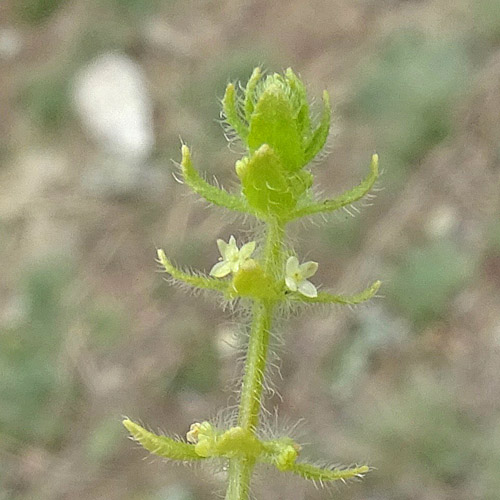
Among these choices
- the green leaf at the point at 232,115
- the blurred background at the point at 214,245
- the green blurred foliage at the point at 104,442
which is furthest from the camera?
the green blurred foliage at the point at 104,442

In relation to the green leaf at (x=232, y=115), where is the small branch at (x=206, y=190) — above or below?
below

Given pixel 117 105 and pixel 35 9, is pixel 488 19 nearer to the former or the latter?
pixel 117 105

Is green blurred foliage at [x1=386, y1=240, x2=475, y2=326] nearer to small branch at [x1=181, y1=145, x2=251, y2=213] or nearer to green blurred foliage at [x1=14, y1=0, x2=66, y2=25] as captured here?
small branch at [x1=181, y1=145, x2=251, y2=213]

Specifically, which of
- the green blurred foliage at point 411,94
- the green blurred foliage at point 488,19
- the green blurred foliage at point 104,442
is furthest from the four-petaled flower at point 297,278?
the green blurred foliage at point 488,19

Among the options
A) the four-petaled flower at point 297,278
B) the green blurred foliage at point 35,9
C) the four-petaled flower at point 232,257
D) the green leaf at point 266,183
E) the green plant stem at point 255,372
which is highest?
the green blurred foliage at point 35,9

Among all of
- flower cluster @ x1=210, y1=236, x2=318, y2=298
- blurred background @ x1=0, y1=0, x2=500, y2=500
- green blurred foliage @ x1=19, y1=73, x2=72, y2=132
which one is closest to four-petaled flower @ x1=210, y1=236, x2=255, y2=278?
flower cluster @ x1=210, y1=236, x2=318, y2=298

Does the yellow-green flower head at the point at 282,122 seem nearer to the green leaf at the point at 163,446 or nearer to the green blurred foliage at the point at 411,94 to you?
the green leaf at the point at 163,446

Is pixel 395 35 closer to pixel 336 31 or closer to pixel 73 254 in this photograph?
pixel 336 31
